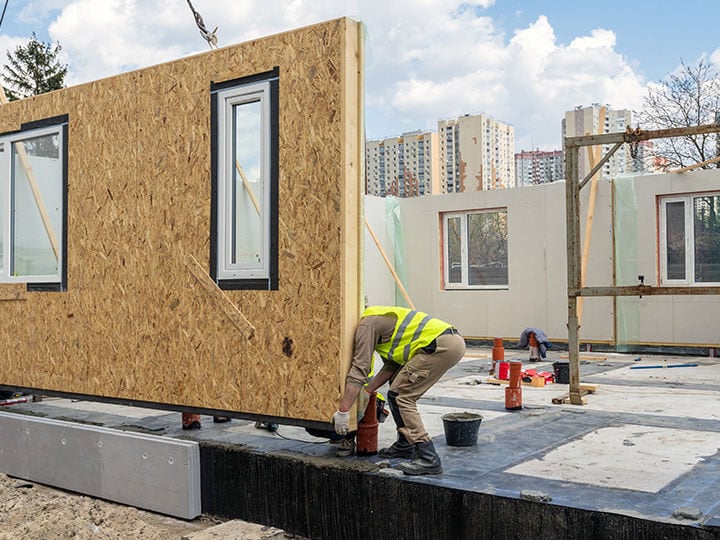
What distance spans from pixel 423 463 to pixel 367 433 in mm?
599

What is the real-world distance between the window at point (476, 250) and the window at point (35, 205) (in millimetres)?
9126

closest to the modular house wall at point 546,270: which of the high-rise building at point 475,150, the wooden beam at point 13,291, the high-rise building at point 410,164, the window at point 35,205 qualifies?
the high-rise building at point 475,150

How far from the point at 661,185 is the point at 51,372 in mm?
9590

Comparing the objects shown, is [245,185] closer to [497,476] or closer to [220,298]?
[220,298]

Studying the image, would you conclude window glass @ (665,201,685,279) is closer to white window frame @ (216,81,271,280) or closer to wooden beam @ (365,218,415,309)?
wooden beam @ (365,218,415,309)

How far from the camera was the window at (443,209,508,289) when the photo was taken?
1467 centimetres

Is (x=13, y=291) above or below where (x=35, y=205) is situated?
below

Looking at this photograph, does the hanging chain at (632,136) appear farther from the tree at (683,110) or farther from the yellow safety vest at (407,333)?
the tree at (683,110)

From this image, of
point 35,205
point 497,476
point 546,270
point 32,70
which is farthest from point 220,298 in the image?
point 32,70

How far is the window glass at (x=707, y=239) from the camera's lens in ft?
40.2

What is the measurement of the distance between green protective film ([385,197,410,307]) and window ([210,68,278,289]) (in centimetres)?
958

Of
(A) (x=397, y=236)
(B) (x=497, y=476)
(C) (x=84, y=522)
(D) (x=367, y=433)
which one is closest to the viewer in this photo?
(B) (x=497, y=476)

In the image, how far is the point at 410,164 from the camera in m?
27.5

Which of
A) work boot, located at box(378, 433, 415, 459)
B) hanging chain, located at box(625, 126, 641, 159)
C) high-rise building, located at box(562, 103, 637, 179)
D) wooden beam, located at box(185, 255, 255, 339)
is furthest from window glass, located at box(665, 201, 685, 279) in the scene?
wooden beam, located at box(185, 255, 255, 339)
